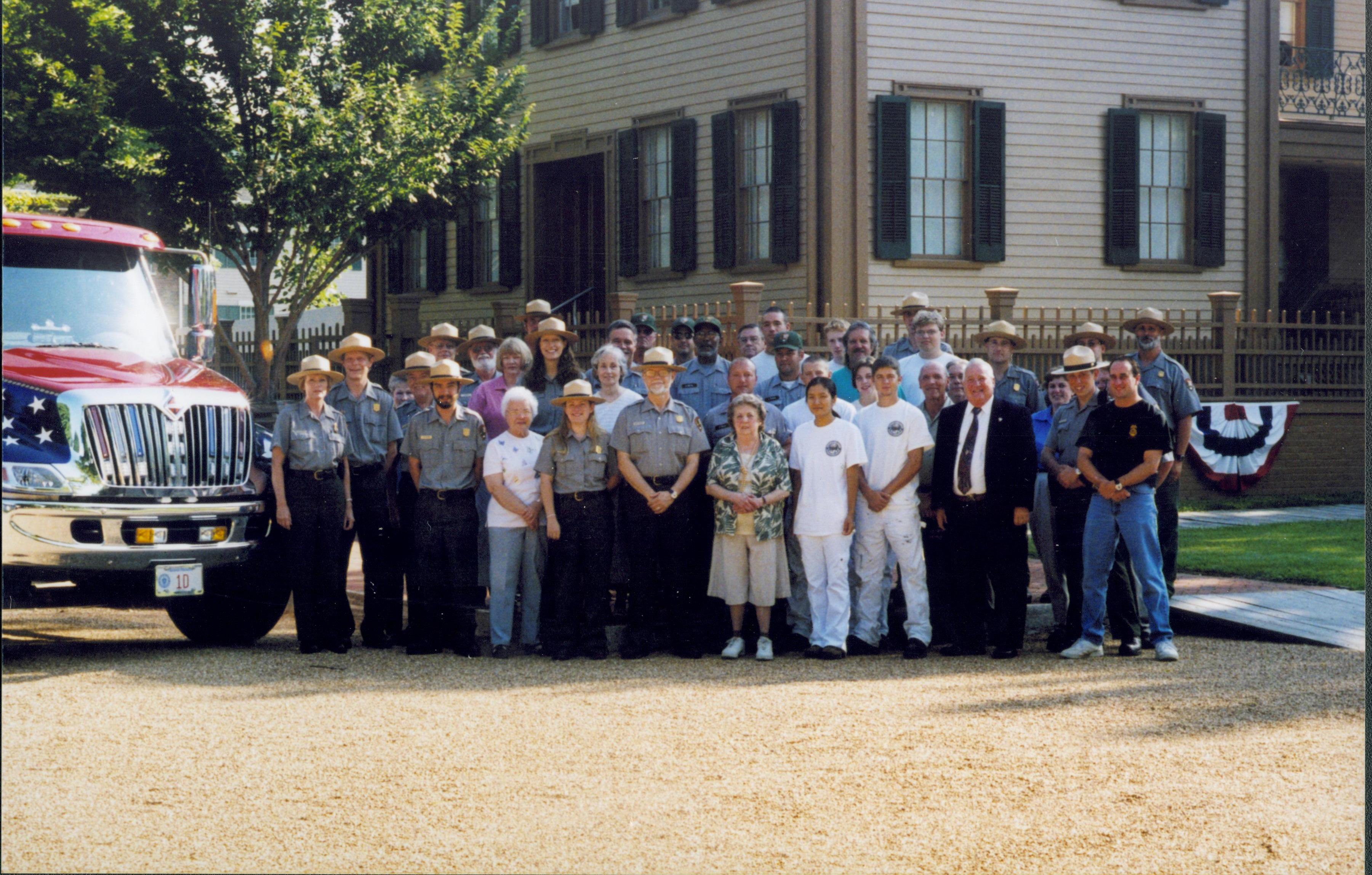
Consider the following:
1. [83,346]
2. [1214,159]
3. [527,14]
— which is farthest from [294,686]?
[1214,159]

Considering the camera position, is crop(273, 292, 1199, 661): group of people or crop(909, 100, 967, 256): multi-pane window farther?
crop(909, 100, 967, 256): multi-pane window

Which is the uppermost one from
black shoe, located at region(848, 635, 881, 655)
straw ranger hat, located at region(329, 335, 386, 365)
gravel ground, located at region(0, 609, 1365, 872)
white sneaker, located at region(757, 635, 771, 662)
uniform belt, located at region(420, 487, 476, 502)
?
straw ranger hat, located at region(329, 335, 386, 365)

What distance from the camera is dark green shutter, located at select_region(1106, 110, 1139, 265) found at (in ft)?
53.4

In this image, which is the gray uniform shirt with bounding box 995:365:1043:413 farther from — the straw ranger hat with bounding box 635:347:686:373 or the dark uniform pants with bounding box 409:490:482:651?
the dark uniform pants with bounding box 409:490:482:651

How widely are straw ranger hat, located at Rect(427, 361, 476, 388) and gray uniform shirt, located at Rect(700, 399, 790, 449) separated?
1484 millimetres

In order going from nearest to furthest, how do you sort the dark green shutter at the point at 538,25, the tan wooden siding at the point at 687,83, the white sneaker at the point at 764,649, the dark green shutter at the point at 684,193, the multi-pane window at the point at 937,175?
the white sneaker at the point at 764,649
the tan wooden siding at the point at 687,83
the multi-pane window at the point at 937,175
the dark green shutter at the point at 684,193
the dark green shutter at the point at 538,25

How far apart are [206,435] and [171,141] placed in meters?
1.70

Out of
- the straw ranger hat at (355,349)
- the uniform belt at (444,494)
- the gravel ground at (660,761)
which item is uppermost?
the straw ranger hat at (355,349)

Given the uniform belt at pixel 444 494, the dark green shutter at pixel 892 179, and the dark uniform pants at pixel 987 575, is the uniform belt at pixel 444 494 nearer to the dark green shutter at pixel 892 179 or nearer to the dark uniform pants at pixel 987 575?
the dark uniform pants at pixel 987 575

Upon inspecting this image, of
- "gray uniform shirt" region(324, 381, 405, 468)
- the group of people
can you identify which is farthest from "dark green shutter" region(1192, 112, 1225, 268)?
"gray uniform shirt" region(324, 381, 405, 468)

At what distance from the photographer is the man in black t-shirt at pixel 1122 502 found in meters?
8.36

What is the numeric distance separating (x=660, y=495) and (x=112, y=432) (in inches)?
209

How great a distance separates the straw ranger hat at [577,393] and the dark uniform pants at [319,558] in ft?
4.40

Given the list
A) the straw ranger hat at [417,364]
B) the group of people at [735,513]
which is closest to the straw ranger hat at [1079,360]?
the group of people at [735,513]
